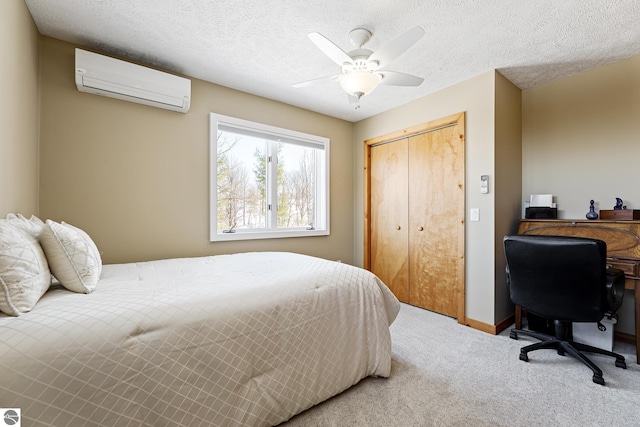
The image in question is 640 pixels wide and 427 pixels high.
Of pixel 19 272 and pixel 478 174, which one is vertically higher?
pixel 478 174

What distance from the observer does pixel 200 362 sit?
118cm

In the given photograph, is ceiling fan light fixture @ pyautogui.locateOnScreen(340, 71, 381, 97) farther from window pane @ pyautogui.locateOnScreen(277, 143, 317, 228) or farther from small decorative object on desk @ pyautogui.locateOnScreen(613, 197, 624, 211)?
small decorative object on desk @ pyautogui.locateOnScreen(613, 197, 624, 211)

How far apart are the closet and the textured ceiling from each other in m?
0.79

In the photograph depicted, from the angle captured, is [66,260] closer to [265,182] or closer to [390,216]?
[265,182]

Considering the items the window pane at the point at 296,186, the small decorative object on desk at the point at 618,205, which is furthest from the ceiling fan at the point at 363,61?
the small decorative object on desk at the point at 618,205

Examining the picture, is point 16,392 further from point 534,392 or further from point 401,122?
point 401,122

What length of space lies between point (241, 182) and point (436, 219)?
7.60ft

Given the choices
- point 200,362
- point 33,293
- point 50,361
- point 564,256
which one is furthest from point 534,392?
point 33,293

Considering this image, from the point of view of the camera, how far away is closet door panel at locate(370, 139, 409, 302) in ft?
11.4

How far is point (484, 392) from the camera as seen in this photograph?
168cm

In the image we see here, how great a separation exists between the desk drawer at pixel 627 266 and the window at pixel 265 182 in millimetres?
2802

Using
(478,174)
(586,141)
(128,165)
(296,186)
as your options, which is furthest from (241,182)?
(586,141)

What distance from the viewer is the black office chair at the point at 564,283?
1.73 metres

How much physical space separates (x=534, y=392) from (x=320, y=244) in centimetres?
257
